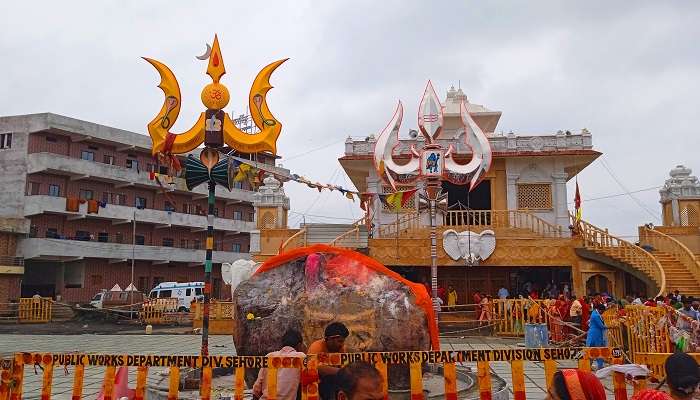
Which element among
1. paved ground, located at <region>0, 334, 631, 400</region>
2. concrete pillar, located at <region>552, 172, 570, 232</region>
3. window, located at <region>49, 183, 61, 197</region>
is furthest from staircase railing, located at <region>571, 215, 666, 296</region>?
window, located at <region>49, 183, 61, 197</region>

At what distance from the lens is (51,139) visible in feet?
117

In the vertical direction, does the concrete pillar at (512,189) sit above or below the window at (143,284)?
above

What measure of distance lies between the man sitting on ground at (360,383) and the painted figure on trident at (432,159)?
383 inches

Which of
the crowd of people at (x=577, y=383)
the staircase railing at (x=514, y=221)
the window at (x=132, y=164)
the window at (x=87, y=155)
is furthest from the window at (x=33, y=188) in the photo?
the crowd of people at (x=577, y=383)

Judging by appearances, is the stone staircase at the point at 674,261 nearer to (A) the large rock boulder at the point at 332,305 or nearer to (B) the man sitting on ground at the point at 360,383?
(A) the large rock boulder at the point at 332,305

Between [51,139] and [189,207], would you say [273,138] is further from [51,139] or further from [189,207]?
[189,207]

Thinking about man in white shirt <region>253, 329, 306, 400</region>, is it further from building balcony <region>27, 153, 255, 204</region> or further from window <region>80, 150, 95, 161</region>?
window <region>80, 150, 95, 161</region>

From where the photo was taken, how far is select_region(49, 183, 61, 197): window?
117 feet

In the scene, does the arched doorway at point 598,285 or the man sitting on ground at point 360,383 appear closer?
the man sitting on ground at point 360,383

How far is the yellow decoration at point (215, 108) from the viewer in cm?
885

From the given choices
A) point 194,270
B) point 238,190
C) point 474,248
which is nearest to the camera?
point 474,248

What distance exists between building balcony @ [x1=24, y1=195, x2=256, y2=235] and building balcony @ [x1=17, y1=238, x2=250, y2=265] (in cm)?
176

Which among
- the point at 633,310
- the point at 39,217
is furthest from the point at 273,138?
the point at 39,217

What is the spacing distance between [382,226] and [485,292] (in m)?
4.85
